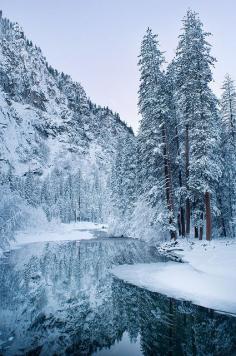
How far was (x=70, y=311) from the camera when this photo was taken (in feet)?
34.2

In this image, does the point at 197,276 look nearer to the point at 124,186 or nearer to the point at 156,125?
the point at 156,125

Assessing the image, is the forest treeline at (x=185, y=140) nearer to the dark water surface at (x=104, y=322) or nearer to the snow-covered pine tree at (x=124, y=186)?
the dark water surface at (x=104, y=322)

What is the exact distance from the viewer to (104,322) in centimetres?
948

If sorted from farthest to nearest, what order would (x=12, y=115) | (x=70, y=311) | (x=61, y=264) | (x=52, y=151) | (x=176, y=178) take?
(x=52, y=151)
(x=12, y=115)
(x=176, y=178)
(x=61, y=264)
(x=70, y=311)

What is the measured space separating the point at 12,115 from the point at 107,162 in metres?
56.0

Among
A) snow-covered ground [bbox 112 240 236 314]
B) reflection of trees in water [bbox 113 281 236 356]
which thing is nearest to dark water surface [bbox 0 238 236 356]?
reflection of trees in water [bbox 113 281 236 356]

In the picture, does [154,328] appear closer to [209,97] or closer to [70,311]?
[70,311]

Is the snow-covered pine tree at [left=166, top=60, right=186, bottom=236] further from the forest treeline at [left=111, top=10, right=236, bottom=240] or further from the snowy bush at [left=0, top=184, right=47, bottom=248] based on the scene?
the snowy bush at [left=0, top=184, right=47, bottom=248]

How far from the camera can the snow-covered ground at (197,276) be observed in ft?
35.4

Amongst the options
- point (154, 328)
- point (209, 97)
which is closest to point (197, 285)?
point (154, 328)

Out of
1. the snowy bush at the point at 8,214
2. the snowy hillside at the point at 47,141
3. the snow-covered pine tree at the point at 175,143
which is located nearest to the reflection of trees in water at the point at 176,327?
the snowy bush at the point at 8,214

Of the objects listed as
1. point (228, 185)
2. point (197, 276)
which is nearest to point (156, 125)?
point (228, 185)

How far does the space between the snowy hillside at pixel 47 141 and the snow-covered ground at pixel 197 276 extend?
7600cm

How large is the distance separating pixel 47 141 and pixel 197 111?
151 m
